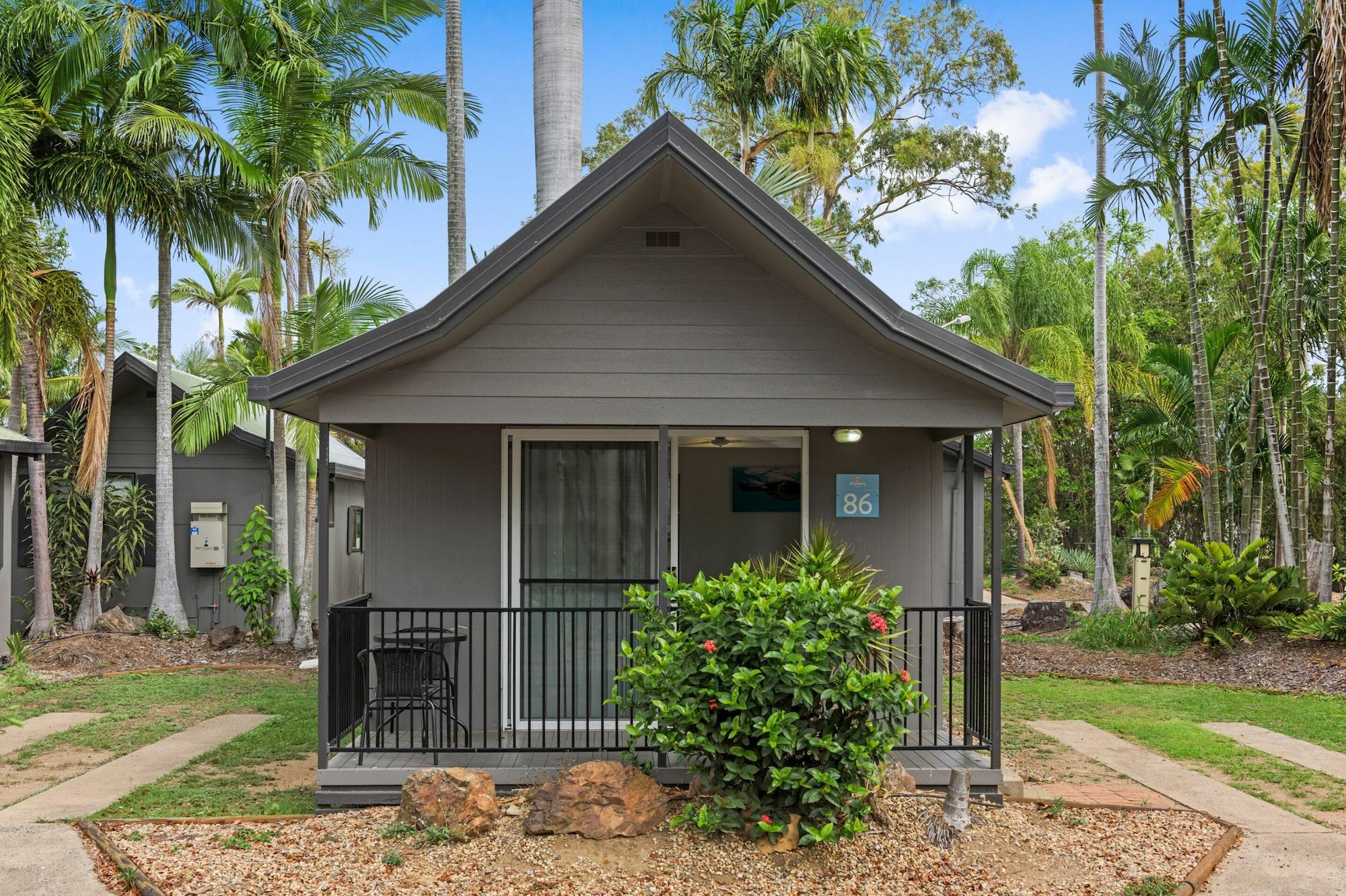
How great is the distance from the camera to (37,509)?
41.5ft

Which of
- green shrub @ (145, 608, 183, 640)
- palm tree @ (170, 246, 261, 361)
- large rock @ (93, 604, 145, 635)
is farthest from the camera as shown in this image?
palm tree @ (170, 246, 261, 361)

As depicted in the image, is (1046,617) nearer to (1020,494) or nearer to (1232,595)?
(1232,595)

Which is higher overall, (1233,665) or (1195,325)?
(1195,325)

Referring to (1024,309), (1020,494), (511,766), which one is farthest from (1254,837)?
(1024,309)

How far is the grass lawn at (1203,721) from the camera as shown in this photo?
677cm

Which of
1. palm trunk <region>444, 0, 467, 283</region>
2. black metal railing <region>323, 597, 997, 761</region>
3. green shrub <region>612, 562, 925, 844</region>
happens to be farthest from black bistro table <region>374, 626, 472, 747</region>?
palm trunk <region>444, 0, 467, 283</region>

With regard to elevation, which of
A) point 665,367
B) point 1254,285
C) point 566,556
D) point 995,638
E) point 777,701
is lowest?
point 777,701

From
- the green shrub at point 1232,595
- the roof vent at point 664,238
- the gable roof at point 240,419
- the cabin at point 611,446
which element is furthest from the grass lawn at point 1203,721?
the gable roof at point 240,419

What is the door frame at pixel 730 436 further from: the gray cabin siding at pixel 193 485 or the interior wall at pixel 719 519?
the gray cabin siding at pixel 193 485

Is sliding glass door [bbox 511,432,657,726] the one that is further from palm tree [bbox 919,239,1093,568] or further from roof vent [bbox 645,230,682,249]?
palm tree [bbox 919,239,1093,568]

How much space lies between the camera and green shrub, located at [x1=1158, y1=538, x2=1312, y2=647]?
11.6 meters

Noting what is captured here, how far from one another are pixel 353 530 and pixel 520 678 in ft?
42.5

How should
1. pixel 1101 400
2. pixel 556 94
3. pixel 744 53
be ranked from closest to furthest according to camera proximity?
pixel 556 94 → pixel 1101 400 → pixel 744 53

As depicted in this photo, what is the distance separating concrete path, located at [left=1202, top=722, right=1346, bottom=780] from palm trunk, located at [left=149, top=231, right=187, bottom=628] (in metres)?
12.0
